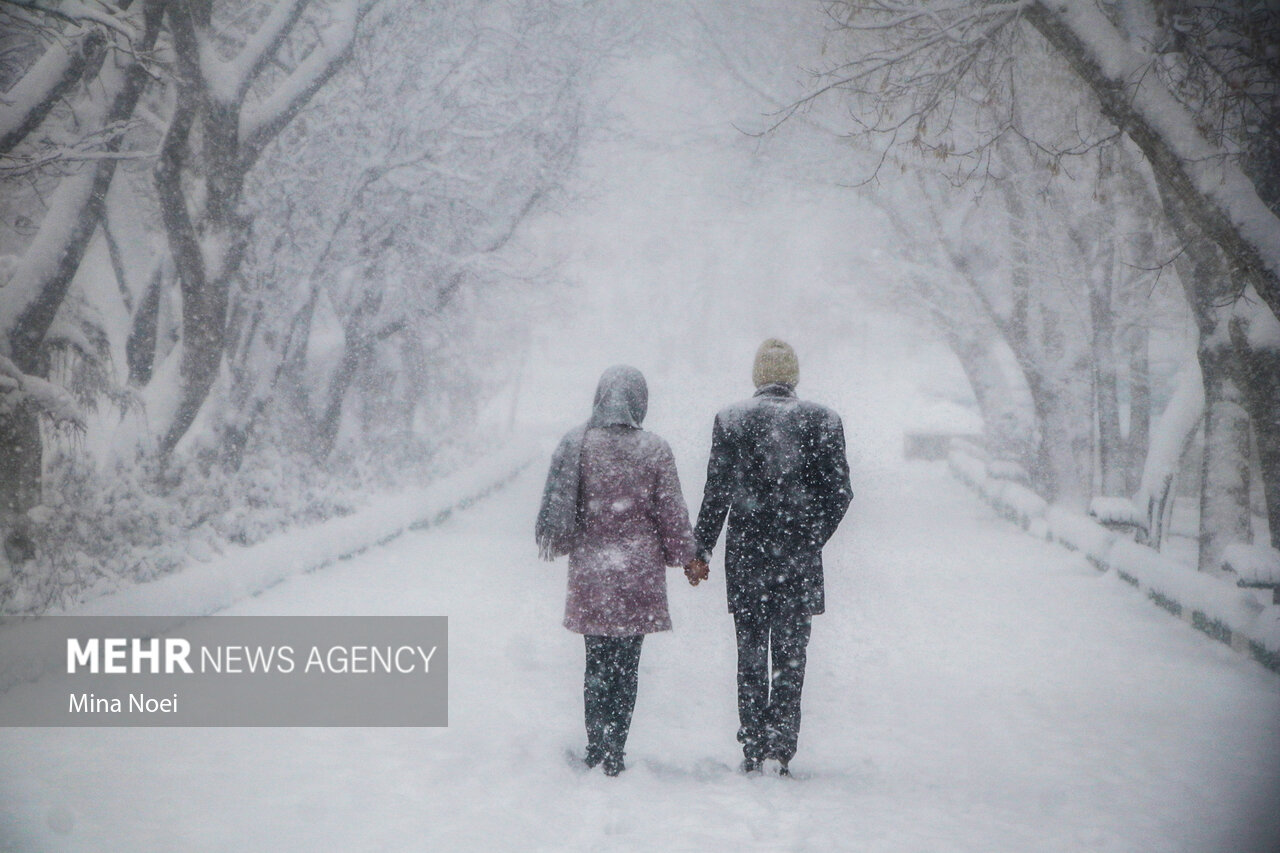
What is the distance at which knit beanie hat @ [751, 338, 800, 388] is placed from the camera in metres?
4.92

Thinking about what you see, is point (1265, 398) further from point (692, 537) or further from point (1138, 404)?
point (1138, 404)

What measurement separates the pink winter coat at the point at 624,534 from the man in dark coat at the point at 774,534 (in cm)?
20

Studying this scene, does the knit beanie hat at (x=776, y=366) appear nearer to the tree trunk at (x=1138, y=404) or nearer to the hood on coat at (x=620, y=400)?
the hood on coat at (x=620, y=400)

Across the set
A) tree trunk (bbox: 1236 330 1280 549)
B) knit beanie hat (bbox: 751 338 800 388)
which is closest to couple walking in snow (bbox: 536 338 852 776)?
knit beanie hat (bbox: 751 338 800 388)

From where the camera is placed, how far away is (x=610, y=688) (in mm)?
4668

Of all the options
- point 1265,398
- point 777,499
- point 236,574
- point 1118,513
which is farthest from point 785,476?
point 1118,513

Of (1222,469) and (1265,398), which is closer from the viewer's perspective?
(1265,398)

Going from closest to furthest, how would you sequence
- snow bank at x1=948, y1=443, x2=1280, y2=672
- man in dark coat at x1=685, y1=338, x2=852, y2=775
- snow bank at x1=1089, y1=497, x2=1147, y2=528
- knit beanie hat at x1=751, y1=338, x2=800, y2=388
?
man in dark coat at x1=685, y1=338, x2=852, y2=775, knit beanie hat at x1=751, y1=338, x2=800, y2=388, snow bank at x1=948, y1=443, x2=1280, y2=672, snow bank at x1=1089, y1=497, x2=1147, y2=528

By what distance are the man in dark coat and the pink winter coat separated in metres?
0.20

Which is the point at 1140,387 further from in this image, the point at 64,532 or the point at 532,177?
the point at 64,532

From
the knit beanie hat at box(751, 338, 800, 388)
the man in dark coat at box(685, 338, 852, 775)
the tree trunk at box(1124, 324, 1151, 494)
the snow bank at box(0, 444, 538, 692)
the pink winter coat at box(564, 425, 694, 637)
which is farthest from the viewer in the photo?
the tree trunk at box(1124, 324, 1151, 494)

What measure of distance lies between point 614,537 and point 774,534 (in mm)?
798

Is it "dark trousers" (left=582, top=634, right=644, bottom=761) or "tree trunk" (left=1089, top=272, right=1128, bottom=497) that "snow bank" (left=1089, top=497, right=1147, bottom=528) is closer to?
"tree trunk" (left=1089, top=272, right=1128, bottom=497)

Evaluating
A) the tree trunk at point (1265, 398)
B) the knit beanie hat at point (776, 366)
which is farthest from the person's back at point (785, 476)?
the tree trunk at point (1265, 398)
